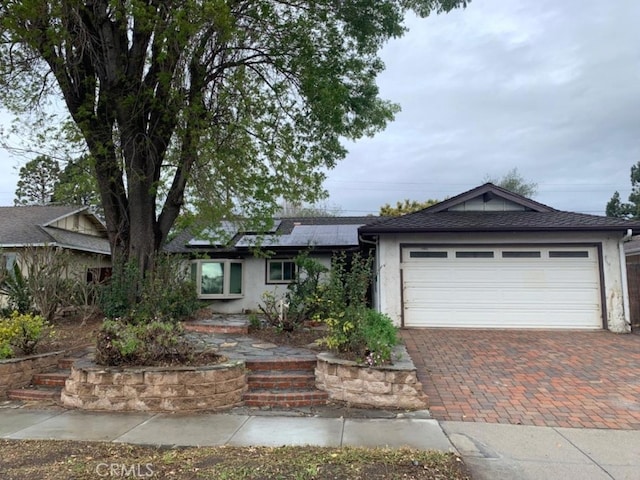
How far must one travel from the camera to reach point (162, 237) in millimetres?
10828

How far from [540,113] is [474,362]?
1423 centimetres

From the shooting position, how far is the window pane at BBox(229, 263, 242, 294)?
48.2ft

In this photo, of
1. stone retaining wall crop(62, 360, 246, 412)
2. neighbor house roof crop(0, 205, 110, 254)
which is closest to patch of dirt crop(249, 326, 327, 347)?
stone retaining wall crop(62, 360, 246, 412)

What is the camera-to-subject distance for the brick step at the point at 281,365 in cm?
643

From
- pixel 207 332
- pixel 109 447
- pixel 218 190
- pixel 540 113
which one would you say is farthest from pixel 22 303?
pixel 540 113

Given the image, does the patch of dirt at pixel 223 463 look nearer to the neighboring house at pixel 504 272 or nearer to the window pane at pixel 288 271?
the neighboring house at pixel 504 272

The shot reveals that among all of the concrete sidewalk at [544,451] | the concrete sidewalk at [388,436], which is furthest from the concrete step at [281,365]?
the concrete sidewalk at [544,451]

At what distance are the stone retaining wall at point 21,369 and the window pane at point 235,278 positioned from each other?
26.4ft

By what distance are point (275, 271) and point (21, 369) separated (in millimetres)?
9305

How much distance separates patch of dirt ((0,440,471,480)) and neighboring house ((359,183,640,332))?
23.8ft

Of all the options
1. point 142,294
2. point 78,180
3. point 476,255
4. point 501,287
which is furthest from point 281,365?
point 78,180

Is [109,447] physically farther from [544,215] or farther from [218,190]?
[544,215]

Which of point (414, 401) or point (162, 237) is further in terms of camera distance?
point (162, 237)

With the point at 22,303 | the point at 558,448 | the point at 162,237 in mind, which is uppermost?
the point at 162,237
